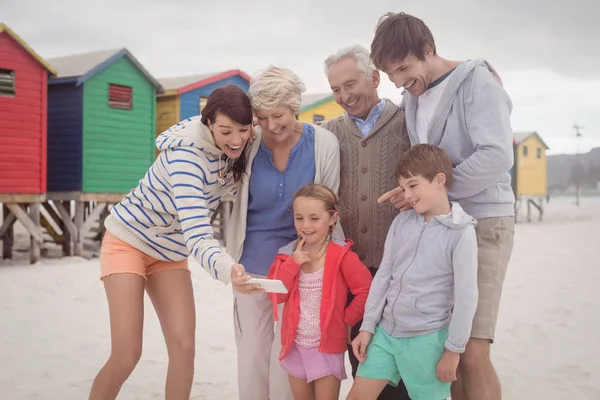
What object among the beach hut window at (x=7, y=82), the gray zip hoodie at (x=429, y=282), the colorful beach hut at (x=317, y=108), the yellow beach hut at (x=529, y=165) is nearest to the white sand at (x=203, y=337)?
the gray zip hoodie at (x=429, y=282)

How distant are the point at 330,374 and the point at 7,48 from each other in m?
12.5

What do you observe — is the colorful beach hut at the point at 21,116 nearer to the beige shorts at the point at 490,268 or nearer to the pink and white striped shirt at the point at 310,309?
the pink and white striped shirt at the point at 310,309

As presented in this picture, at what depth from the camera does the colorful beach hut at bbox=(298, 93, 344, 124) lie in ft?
70.7

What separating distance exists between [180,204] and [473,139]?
1529 mm

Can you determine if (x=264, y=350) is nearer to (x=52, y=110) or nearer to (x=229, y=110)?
(x=229, y=110)

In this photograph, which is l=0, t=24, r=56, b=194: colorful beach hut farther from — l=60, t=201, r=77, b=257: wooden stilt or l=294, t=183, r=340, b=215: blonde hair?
l=294, t=183, r=340, b=215: blonde hair

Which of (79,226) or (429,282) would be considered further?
(79,226)

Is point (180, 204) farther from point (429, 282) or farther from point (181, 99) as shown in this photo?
point (181, 99)

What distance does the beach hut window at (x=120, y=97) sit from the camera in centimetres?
1534

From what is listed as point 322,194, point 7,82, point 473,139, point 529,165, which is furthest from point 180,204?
point 529,165

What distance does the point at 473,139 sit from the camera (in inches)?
123

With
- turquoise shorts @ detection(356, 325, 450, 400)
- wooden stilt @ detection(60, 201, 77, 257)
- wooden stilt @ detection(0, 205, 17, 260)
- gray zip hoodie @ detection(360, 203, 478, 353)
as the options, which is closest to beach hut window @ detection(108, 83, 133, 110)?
wooden stilt @ detection(60, 201, 77, 257)

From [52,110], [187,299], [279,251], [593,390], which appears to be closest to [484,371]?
[279,251]

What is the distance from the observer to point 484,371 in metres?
3.12
